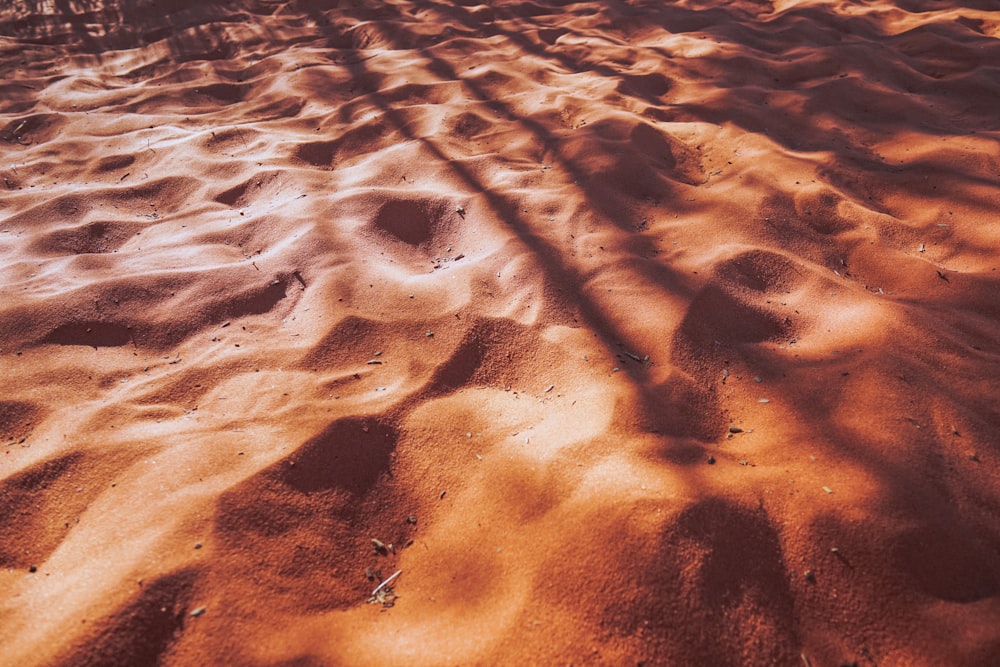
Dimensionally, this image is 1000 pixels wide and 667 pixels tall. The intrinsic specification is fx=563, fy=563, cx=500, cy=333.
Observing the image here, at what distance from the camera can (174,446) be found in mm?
1539

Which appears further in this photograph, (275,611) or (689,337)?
(689,337)

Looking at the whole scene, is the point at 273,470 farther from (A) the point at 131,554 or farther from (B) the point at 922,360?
(B) the point at 922,360

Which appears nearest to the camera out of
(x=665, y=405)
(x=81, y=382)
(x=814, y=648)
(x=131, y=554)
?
(x=814, y=648)

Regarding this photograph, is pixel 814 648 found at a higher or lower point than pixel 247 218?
lower

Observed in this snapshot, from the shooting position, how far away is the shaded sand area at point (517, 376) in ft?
3.85

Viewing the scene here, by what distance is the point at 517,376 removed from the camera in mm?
1779

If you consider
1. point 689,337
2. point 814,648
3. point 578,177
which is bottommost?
point 814,648

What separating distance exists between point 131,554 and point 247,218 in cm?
170

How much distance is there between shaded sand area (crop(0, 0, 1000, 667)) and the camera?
1.17 metres

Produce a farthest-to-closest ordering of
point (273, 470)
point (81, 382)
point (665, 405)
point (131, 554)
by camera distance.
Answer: point (81, 382) < point (665, 405) < point (273, 470) < point (131, 554)

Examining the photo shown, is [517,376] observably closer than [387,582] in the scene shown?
No

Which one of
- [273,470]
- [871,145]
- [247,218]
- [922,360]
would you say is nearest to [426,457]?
[273,470]

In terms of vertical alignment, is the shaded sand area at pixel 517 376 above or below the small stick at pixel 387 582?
above

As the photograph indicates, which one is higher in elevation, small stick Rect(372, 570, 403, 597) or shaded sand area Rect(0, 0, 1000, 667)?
shaded sand area Rect(0, 0, 1000, 667)
